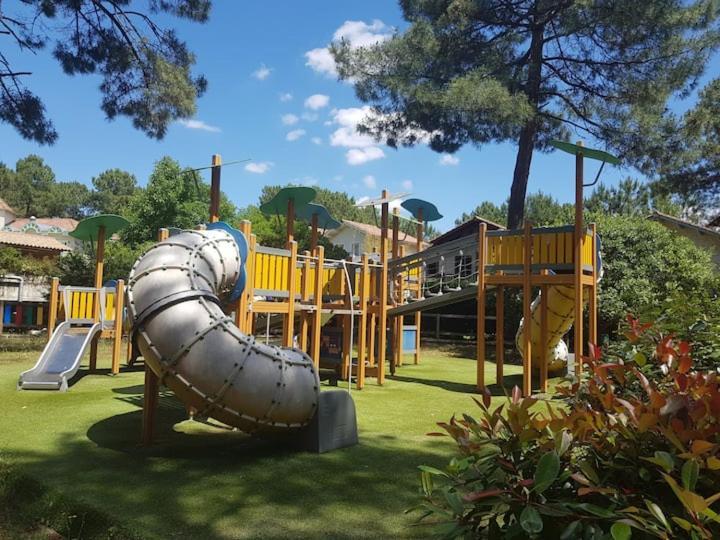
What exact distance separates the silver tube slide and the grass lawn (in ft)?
2.08

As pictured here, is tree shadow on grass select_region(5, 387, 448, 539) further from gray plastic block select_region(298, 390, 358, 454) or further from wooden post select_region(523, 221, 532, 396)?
wooden post select_region(523, 221, 532, 396)

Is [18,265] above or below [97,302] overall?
above

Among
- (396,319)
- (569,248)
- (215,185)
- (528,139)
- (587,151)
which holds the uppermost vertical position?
(528,139)

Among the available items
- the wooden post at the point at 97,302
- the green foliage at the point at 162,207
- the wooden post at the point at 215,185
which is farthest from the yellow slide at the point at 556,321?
the green foliage at the point at 162,207

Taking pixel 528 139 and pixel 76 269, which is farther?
pixel 76 269

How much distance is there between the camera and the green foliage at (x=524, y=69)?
17625 millimetres

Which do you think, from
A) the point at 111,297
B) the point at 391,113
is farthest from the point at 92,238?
the point at 391,113

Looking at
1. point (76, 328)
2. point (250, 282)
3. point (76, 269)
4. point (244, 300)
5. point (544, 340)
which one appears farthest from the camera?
point (76, 269)

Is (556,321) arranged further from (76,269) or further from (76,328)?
(76,269)

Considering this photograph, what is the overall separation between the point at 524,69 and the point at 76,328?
15.7 meters

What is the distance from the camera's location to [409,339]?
57.5 ft

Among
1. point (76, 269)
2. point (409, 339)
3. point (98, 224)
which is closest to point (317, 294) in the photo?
point (98, 224)

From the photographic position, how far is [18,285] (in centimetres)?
2253

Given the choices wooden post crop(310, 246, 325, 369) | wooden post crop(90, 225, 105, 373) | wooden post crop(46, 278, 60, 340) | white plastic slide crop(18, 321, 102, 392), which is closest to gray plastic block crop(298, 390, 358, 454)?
wooden post crop(310, 246, 325, 369)
